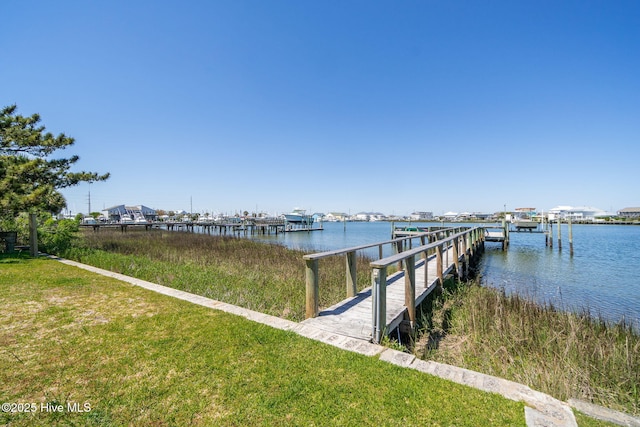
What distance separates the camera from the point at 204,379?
2969 mm

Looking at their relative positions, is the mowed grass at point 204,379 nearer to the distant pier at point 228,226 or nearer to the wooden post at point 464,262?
the wooden post at point 464,262

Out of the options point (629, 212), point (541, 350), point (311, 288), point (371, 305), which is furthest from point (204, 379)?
point (629, 212)

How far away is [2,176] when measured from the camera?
34.4ft

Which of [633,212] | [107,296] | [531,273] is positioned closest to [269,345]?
[107,296]

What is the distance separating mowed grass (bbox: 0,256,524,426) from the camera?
8.05 feet

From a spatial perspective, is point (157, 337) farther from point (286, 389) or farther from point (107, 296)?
point (107, 296)

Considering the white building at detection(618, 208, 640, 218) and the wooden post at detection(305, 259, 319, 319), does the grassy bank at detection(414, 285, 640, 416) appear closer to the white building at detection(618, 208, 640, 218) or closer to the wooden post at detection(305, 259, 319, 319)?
the wooden post at detection(305, 259, 319, 319)

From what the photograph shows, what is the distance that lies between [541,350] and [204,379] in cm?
497

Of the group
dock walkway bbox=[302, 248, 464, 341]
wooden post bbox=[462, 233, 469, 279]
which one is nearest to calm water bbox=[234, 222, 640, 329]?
wooden post bbox=[462, 233, 469, 279]

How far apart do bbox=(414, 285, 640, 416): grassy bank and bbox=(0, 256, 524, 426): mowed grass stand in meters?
1.80

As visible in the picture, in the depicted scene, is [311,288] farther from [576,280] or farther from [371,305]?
[576,280]

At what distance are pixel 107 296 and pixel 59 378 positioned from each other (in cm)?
334

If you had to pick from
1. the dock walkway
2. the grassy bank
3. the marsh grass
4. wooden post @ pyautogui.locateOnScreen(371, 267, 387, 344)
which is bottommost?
the grassy bank

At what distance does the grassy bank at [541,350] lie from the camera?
358cm
